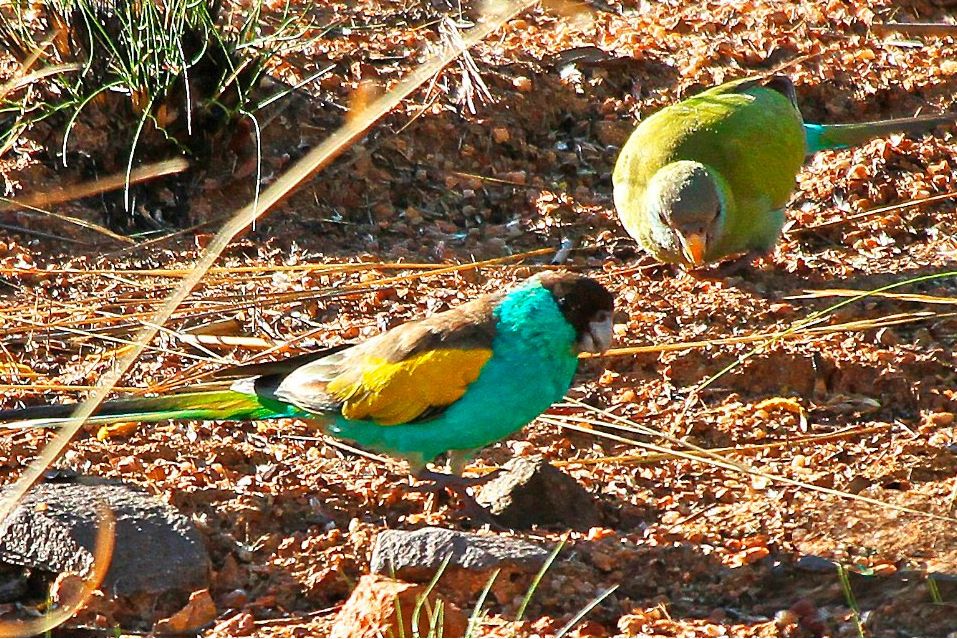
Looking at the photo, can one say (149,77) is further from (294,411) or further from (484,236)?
(294,411)

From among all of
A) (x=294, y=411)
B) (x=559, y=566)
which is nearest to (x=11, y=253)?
(x=294, y=411)

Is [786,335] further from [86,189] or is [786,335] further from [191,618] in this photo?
[86,189]

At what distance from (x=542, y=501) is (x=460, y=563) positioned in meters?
0.50

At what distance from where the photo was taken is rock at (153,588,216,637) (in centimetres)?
329

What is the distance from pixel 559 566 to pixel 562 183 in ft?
7.94

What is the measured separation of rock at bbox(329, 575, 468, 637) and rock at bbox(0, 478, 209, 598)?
49 centimetres

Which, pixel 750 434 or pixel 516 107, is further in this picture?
pixel 516 107

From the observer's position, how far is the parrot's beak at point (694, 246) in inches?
190

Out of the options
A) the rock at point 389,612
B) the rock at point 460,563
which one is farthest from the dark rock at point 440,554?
the rock at point 389,612

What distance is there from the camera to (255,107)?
5332 millimetres

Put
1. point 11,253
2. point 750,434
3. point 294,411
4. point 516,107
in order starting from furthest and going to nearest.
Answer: point 516,107, point 11,253, point 750,434, point 294,411

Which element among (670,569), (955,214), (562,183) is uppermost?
(562,183)

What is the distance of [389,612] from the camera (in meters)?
3.06

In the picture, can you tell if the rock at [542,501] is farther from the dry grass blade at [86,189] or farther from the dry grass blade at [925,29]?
the dry grass blade at [925,29]
